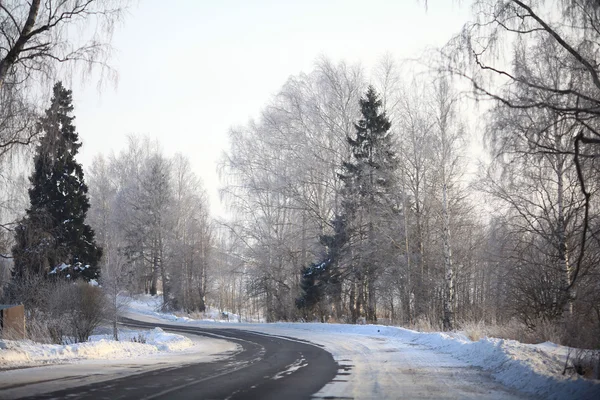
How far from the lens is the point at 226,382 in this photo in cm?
1016

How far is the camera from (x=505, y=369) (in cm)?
1057

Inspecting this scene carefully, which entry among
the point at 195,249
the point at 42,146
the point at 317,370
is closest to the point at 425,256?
the point at 317,370

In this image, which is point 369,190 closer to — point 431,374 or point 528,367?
point 431,374

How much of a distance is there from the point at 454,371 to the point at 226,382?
4.77 metres

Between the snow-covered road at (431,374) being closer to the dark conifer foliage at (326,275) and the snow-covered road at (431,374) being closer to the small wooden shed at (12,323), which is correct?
the small wooden shed at (12,323)

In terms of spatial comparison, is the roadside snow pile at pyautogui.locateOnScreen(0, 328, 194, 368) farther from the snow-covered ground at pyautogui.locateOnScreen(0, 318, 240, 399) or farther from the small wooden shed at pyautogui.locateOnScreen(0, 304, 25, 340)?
the small wooden shed at pyautogui.locateOnScreen(0, 304, 25, 340)

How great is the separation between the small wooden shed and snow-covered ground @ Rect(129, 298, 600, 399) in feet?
33.8

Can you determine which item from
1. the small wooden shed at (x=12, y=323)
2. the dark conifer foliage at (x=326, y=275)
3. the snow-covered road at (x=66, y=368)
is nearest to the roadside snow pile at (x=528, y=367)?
the snow-covered road at (x=66, y=368)

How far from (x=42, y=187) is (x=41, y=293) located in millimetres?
12195

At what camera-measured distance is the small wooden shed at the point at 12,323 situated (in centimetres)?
1749

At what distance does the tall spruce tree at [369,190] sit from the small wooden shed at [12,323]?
738 inches

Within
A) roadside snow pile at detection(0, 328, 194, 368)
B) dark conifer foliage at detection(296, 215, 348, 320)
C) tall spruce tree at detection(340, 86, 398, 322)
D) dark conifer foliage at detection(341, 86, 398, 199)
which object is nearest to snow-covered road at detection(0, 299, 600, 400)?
roadside snow pile at detection(0, 328, 194, 368)

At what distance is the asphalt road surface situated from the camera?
27.0 feet

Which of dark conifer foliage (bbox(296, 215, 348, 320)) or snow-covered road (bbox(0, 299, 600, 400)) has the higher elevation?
dark conifer foliage (bbox(296, 215, 348, 320))
